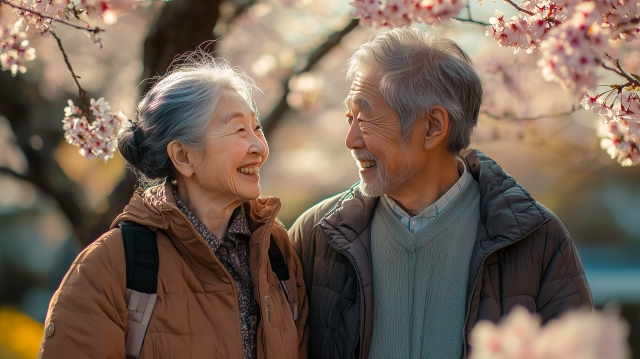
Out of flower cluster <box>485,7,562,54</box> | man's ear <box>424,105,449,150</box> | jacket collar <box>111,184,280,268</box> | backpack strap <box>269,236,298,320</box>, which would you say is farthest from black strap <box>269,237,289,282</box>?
flower cluster <box>485,7,562,54</box>

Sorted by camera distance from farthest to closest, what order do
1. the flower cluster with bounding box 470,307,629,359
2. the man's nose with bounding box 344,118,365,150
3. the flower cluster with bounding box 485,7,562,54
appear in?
the man's nose with bounding box 344,118,365,150 → the flower cluster with bounding box 485,7,562,54 → the flower cluster with bounding box 470,307,629,359

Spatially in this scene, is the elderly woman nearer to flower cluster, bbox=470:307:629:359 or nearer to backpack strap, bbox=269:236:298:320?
backpack strap, bbox=269:236:298:320

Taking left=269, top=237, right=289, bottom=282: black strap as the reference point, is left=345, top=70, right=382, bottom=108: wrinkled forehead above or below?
above

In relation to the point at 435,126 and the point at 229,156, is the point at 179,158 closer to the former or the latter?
the point at 229,156

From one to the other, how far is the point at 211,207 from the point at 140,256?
0.34 meters

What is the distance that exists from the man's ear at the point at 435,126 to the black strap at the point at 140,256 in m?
1.05

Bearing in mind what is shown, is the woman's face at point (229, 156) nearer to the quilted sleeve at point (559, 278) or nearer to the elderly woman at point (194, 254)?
the elderly woman at point (194, 254)

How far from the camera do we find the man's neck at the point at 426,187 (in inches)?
92.0


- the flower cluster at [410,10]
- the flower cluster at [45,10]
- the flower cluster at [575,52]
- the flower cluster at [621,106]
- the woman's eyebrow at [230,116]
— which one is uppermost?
the flower cluster at [45,10]

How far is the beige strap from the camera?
1.83 m

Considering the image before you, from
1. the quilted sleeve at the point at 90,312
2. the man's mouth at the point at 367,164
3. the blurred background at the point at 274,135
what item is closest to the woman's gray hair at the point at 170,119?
the quilted sleeve at the point at 90,312

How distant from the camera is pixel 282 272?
7.41 feet

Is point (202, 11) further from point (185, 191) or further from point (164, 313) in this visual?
point (164, 313)

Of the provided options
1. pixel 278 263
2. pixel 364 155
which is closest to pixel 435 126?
pixel 364 155
